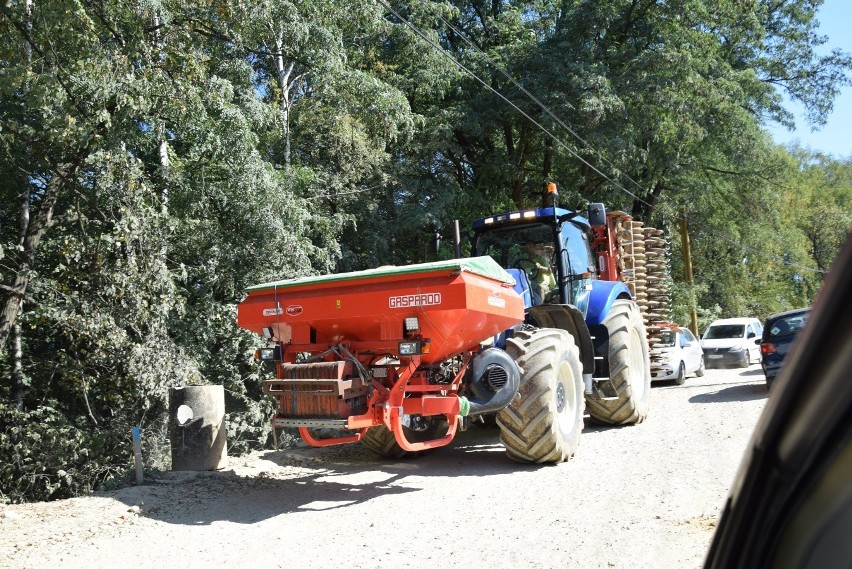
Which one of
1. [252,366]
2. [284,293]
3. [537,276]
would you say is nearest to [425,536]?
[284,293]

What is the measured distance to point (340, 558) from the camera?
5.46 meters

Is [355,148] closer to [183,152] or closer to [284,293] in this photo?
[183,152]

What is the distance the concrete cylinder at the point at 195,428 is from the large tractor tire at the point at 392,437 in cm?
177

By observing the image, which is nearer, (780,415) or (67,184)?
(780,415)

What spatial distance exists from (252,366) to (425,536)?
326 inches

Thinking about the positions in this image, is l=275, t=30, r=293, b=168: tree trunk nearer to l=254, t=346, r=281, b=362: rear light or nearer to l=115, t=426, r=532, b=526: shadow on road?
l=115, t=426, r=532, b=526: shadow on road

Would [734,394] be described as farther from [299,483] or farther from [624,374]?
[299,483]

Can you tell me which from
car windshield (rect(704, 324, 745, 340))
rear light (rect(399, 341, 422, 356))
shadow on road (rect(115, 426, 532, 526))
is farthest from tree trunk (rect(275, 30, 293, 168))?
car windshield (rect(704, 324, 745, 340))

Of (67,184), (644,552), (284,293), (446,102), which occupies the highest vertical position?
(446,102)

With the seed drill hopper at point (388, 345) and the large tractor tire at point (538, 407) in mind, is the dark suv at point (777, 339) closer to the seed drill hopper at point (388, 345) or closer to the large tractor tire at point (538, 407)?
the large tractor tire at point (538, 407)

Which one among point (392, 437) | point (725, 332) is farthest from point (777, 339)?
point (725, 332)

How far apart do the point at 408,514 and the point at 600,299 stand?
17.1 ft

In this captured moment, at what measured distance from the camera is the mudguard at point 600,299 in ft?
34.6

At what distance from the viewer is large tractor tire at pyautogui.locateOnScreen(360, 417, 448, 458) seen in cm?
920
